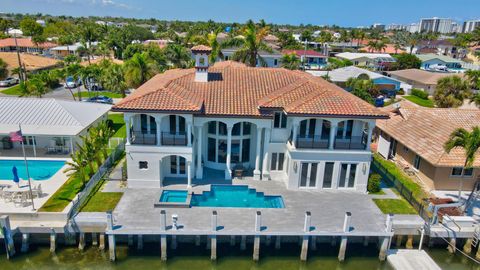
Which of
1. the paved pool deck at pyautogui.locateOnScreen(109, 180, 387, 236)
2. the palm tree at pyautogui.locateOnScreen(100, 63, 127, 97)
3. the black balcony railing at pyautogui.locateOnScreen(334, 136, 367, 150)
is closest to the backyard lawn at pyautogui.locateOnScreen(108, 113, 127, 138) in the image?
the palm tree at pyautogui.locateOnScreen(100, 63, 127, 97)

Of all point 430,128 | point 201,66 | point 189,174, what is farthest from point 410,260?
point 201,66

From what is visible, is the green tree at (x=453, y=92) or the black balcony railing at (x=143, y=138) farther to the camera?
the green tree at (x=453, y=92)

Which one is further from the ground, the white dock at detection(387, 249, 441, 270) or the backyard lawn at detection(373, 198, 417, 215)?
the backyard lawn at detection(373, 198, 417, 215)

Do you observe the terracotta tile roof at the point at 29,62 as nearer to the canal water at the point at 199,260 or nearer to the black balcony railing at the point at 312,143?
the canal water at the point at 199,260

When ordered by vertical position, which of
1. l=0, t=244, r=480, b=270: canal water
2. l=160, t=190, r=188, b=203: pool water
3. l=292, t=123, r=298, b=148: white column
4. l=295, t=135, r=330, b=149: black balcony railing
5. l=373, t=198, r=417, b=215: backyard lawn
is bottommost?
l=0, t=244, r=480, b=270: canal water

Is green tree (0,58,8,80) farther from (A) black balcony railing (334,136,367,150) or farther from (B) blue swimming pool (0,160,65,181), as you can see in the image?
(A) black balcony railing (334,136,367,150)

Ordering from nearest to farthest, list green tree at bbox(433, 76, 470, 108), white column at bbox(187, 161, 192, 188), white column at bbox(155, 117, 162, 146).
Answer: white column at bbox(155, 117, 162, 146)
white column at bbox(187, 161, 192, 188)
green tree at bbox(433, 76, 470, 108)

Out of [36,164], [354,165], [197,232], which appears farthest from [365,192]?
[36,164]

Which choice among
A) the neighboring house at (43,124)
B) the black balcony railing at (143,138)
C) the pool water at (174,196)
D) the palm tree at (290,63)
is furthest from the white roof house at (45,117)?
the palm tree at (290,63)
